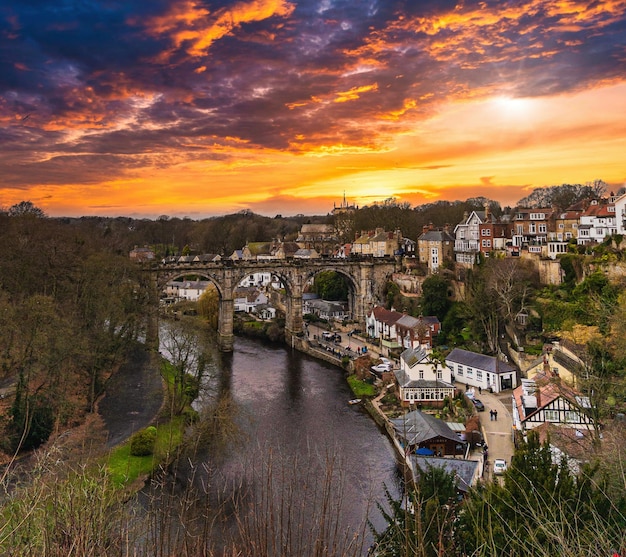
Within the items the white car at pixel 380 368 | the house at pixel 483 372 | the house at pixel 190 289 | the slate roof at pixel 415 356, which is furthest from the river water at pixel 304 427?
the house at pixel 190 289

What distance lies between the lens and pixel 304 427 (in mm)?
23766

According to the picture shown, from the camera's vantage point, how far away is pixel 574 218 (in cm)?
4000

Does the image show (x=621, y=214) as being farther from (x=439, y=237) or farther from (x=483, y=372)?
(x=483, y=372)

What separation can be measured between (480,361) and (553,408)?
9.02m

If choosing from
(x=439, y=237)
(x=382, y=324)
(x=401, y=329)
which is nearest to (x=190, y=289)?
(x=382, y=324)

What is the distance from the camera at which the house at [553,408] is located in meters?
18.2

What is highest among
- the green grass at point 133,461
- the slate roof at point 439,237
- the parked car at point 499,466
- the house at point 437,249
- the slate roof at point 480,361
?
the slate roof at point 439,237

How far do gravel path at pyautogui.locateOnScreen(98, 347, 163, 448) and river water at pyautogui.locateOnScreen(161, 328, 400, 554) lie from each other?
2813 mm

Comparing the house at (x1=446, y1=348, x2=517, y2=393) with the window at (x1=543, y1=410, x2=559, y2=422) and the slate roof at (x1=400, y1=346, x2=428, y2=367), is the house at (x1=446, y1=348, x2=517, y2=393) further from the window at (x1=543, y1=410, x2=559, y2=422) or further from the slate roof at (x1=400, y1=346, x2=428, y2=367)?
the window at (x1=543, y1=410, x2=559, y2=422)

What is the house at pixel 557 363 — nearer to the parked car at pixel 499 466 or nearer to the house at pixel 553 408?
the house at pixel 553 408

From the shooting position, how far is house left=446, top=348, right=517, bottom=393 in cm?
2708

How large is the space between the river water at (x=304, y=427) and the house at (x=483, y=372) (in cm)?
638

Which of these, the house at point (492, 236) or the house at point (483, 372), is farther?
the house at point (492, 236)

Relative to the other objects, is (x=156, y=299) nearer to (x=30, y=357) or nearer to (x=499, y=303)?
(x=30, y=357)
